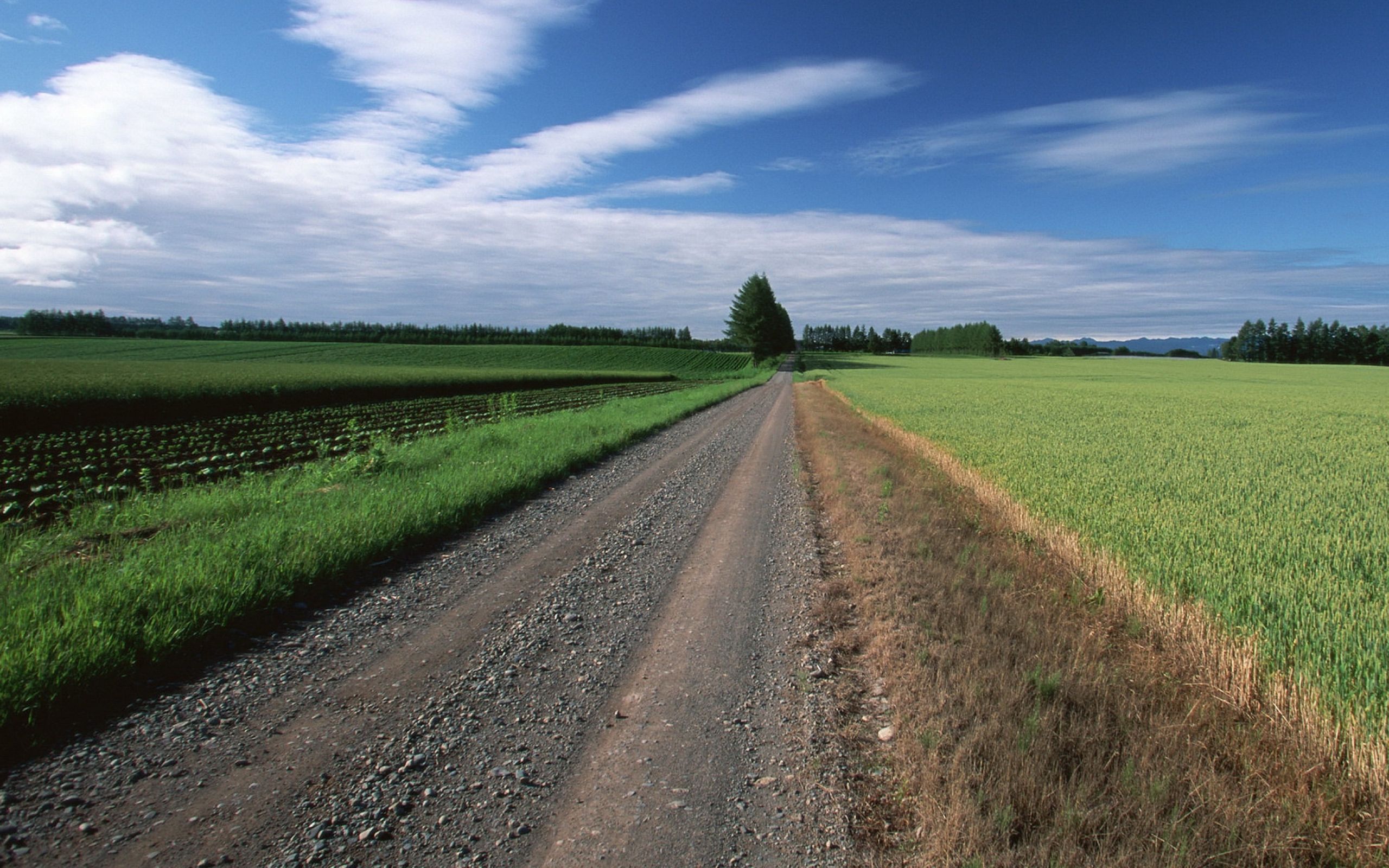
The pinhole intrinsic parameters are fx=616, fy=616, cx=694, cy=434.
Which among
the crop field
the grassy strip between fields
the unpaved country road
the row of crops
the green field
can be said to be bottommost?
the row of crops

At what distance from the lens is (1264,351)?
4670 inches

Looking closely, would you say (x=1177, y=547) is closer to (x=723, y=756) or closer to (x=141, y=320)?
(x=723, y=756)

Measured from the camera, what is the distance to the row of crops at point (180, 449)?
39.0 ft

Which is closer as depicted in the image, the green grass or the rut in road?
the rut in road

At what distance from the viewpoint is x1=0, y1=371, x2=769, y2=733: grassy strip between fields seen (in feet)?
14.5

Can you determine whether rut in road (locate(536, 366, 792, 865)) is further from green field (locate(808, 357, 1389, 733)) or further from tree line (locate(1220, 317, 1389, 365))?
tree line (locate(1220, 317, 1389, 365))

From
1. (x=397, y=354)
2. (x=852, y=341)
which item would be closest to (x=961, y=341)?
(x=852, y=341)

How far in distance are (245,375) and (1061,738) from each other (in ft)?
142

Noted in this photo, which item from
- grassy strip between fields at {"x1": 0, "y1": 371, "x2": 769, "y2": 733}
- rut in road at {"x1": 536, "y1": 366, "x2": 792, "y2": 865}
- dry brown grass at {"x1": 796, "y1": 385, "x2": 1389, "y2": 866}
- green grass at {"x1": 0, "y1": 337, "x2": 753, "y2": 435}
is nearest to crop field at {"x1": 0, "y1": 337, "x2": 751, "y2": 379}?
green grass at {"x1": 0, "y1": 337, "x2": 753, "y2": 435}

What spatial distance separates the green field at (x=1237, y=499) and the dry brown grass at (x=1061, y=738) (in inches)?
20.1

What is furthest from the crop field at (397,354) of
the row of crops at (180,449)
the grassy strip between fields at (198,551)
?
the grassy strip between fields at (198,551)

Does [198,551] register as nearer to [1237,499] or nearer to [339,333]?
[1237,499]

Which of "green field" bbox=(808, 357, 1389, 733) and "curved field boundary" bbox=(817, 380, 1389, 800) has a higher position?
"green field" bbox=(808, 357, 1389, 733)

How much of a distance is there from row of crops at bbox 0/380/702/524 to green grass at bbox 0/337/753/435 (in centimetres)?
157
